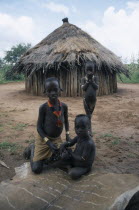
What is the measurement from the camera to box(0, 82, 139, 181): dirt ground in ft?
12.0

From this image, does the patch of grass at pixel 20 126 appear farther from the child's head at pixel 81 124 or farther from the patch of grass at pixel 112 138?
the child's head at pixel 81 124

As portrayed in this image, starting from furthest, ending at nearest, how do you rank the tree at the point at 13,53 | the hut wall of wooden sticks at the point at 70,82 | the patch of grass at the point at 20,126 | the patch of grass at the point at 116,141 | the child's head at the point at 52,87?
1. the tree at the point at 13,53
2. the hut wall of wooden sticks at the point at 70,82
3. the patch of grass at the point at 20,126
4. the patch of grass at the point at 116,141
5. the child's head at the point at 52,87

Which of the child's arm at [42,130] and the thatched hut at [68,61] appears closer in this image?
the child's arm at [42,130]

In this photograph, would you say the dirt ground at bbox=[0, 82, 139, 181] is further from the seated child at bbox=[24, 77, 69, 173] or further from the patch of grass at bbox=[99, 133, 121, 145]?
the seated child at bbox=[24, 77, 69, 173]

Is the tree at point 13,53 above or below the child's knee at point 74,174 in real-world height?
above

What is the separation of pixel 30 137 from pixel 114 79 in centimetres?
805

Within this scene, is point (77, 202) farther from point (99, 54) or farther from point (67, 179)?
point (99, 54)

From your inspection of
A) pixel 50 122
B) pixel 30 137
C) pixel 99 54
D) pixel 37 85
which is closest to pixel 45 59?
pixel 37 85

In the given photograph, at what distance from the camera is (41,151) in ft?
10.6

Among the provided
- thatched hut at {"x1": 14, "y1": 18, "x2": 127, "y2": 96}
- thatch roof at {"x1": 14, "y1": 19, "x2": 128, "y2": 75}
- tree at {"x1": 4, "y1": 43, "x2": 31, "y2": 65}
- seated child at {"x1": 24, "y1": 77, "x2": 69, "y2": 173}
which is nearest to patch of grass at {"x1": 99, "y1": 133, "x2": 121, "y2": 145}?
seated child at {"x1": 24, "y1": 77, "x2": 69, "y2": 173}

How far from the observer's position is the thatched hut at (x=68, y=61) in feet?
34.0

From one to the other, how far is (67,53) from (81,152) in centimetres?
797

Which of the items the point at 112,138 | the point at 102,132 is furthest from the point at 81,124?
the point at 102,132

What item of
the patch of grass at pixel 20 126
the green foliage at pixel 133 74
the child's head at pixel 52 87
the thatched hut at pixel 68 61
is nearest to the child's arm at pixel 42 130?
the child's head at pixel 52 87
